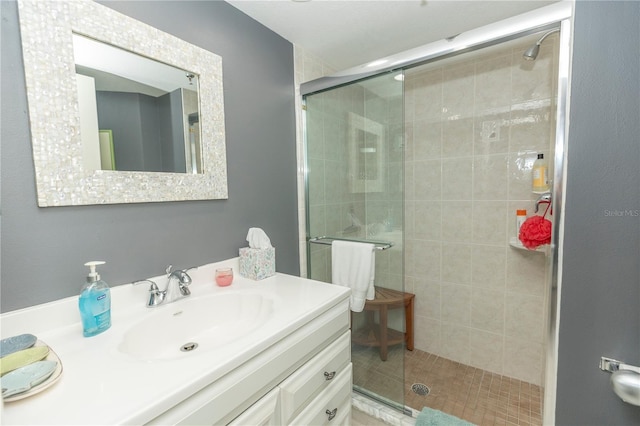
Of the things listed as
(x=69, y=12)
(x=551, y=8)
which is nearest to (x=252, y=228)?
(x=69, y=12)

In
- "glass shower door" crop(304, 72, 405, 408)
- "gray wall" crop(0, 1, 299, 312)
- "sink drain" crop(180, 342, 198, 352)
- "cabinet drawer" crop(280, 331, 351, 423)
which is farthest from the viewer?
"glass shower door" crop(304, 72, 405, 408)

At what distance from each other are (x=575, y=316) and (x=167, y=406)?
3.29ft

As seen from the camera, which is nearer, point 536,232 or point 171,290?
point 171,290

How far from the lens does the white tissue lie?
1.34 meters

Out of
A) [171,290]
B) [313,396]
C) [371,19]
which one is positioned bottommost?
[313,396]

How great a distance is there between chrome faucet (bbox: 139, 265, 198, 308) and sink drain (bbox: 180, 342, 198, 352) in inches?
6.9

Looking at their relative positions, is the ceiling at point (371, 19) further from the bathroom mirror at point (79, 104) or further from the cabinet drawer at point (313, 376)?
the cabinet drawer at point (313, 376)

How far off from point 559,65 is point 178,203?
58.4 inches

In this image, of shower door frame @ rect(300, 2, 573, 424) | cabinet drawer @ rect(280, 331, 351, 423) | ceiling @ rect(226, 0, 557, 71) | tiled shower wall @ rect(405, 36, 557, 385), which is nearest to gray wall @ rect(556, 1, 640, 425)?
shower door frame @ rect(300, 2, 573, 424)

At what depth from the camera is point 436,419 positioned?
1.46 meters

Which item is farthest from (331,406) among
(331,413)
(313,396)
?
(313,396)

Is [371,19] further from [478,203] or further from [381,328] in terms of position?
[381,328]

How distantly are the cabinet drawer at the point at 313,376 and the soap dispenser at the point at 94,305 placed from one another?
57 centimetres

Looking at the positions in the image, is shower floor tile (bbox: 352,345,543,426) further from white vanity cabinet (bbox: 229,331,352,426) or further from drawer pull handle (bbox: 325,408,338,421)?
drawer pull handle (bbox: 325,408,338,421)
